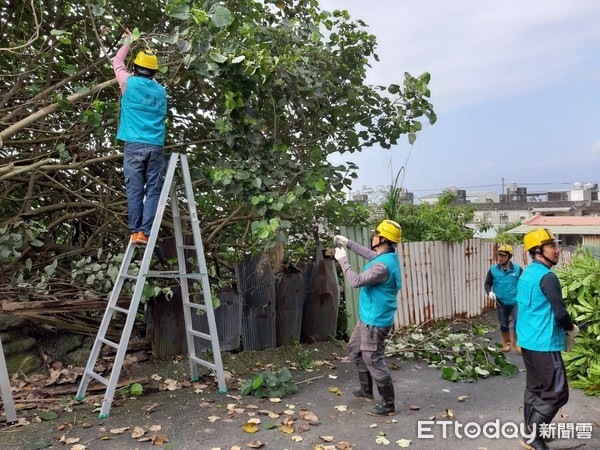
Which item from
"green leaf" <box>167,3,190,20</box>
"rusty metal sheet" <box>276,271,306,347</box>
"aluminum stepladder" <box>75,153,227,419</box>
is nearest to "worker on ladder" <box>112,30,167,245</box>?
"aluminum stepladder" <box>75,153,227,419</box>

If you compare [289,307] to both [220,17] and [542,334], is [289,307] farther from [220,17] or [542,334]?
[220,17]

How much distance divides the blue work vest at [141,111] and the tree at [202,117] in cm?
36

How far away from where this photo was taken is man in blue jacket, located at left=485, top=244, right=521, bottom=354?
25.0 feet

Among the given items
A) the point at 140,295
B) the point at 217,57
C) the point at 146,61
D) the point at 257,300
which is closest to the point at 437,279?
the point at 257,300

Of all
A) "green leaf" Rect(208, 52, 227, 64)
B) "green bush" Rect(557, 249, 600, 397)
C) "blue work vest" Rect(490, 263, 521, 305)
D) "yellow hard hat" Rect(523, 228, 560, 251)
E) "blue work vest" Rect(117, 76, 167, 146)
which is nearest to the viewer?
"yellow hard hat" Rect(523, 228, 560, 251)

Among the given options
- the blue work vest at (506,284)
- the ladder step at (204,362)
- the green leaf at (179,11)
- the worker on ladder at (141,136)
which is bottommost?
the ladder step at (204,362)

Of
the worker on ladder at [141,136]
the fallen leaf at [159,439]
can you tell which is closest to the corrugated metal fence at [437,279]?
the worker on ladder at [141,136]

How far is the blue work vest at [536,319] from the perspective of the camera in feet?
13.0

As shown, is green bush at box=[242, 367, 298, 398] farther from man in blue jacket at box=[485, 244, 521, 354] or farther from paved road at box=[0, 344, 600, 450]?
man in blue jacket at box=[485, 244, 521, 354]

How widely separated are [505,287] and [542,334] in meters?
3.88

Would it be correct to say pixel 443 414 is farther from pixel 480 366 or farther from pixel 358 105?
pixel 358 105

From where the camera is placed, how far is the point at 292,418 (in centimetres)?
450

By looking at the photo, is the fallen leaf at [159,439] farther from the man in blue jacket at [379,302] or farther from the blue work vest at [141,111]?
the blue work vest at [141,111]

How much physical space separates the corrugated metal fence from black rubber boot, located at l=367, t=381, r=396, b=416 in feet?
8.84
